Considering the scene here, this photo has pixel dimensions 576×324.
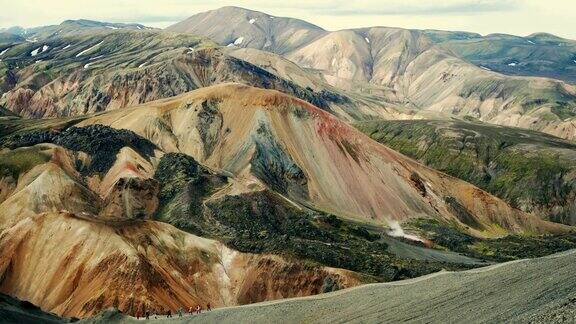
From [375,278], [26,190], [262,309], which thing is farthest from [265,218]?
[262,309]

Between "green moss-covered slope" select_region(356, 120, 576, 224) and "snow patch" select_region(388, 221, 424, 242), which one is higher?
"snow patch" select_region(388, 221, 424, 242)

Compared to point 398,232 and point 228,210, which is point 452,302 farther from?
point 398,232

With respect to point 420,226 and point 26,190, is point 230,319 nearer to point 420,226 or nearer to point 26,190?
point 26,190

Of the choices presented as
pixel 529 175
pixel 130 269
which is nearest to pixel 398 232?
pixel 130 269

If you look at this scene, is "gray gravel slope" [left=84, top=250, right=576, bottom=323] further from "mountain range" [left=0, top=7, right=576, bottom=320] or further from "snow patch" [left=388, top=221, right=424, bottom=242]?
"snow patch" [left=388, top=221, right=424, bottom=242]

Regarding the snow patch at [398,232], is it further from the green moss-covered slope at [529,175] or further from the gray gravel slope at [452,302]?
the green moss-covered slope at [529,175]

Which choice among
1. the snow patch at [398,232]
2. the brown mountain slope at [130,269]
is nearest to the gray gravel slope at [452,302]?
the brown mountain slope at [130,269]

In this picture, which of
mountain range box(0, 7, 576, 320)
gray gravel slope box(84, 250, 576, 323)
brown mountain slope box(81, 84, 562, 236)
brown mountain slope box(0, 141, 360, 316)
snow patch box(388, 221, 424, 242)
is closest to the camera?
gray gravel slope box(84, 250, 576, 323)

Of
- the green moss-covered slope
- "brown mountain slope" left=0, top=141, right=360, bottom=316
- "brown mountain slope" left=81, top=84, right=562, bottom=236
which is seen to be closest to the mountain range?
"brown mountain slope" left=0, top=141, right=360, bottom=316
